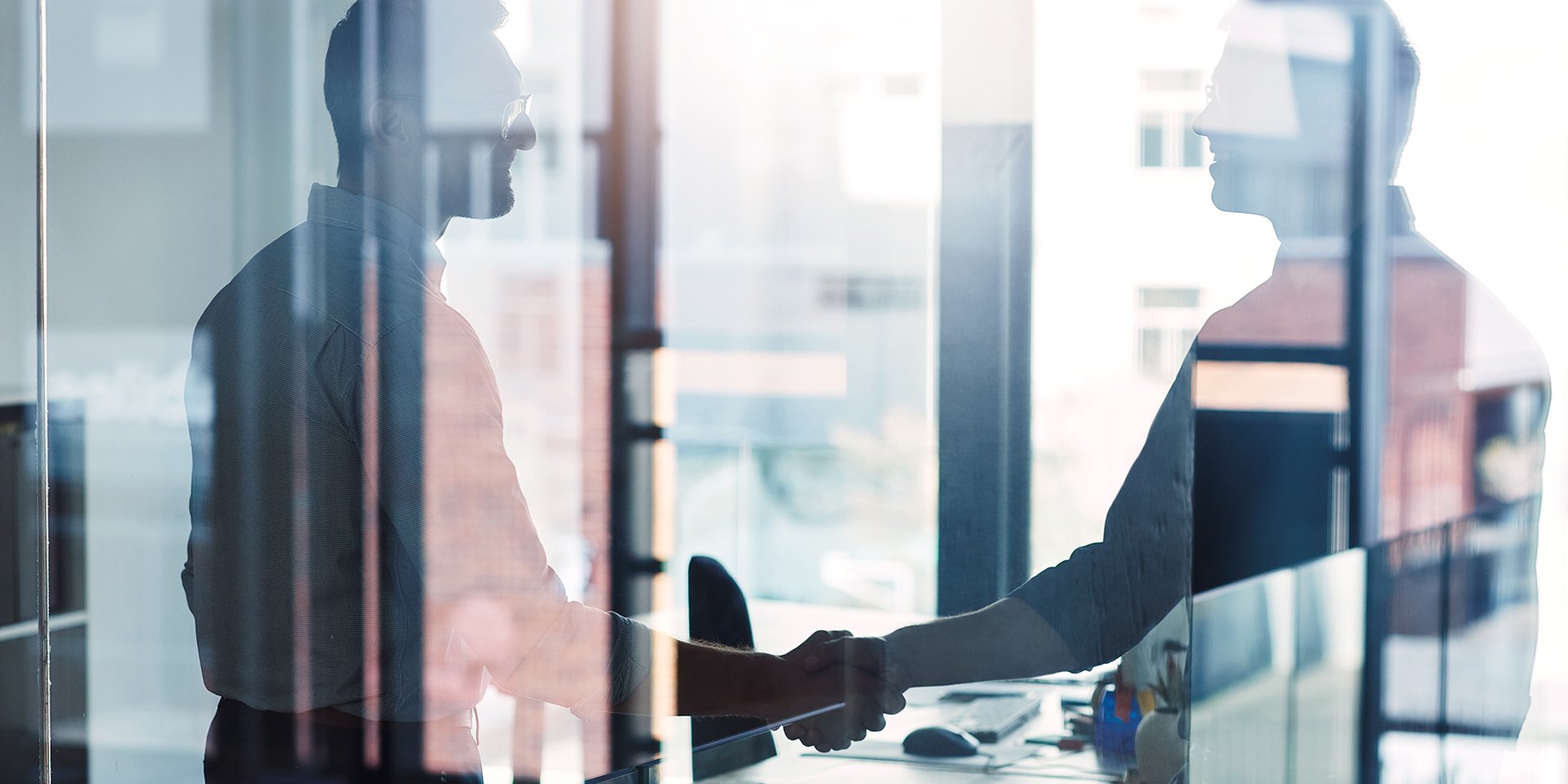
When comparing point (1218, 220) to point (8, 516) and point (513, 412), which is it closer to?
point (513, 412)

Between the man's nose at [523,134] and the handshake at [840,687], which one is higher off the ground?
the man's nose at [523,134]

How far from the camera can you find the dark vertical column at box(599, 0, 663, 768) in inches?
48.5

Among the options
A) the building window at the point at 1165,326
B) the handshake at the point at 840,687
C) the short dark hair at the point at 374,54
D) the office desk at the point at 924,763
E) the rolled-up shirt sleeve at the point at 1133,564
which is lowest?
the office desk at the point at 924,763

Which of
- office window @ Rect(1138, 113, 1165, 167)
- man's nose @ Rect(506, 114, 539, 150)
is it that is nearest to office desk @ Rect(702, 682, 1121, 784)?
office window @ Rect(1138, 113, 1165, 167)

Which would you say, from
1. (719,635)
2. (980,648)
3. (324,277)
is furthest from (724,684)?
(324,277)

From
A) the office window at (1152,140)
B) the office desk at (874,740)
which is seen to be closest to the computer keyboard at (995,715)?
the office desk at (874,740)

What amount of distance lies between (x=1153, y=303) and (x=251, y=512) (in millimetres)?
923

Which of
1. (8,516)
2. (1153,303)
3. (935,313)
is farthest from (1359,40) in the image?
(8,516)

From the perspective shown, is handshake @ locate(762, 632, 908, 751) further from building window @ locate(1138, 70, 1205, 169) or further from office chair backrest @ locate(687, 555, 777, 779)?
building window @ locate(1138, 70, 1205, 169)

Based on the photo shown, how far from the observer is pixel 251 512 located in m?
1.19

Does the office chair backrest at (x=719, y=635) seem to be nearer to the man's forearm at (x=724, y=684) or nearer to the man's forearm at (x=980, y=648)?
the man's forearm at (x=724, y=684)

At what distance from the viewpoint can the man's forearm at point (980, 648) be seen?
122 cm

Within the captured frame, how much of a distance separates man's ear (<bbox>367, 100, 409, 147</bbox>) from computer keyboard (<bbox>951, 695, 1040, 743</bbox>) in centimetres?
83

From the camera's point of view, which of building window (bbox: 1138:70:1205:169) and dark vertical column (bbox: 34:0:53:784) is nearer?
building window (bbox: 1138:70:1205:169)
